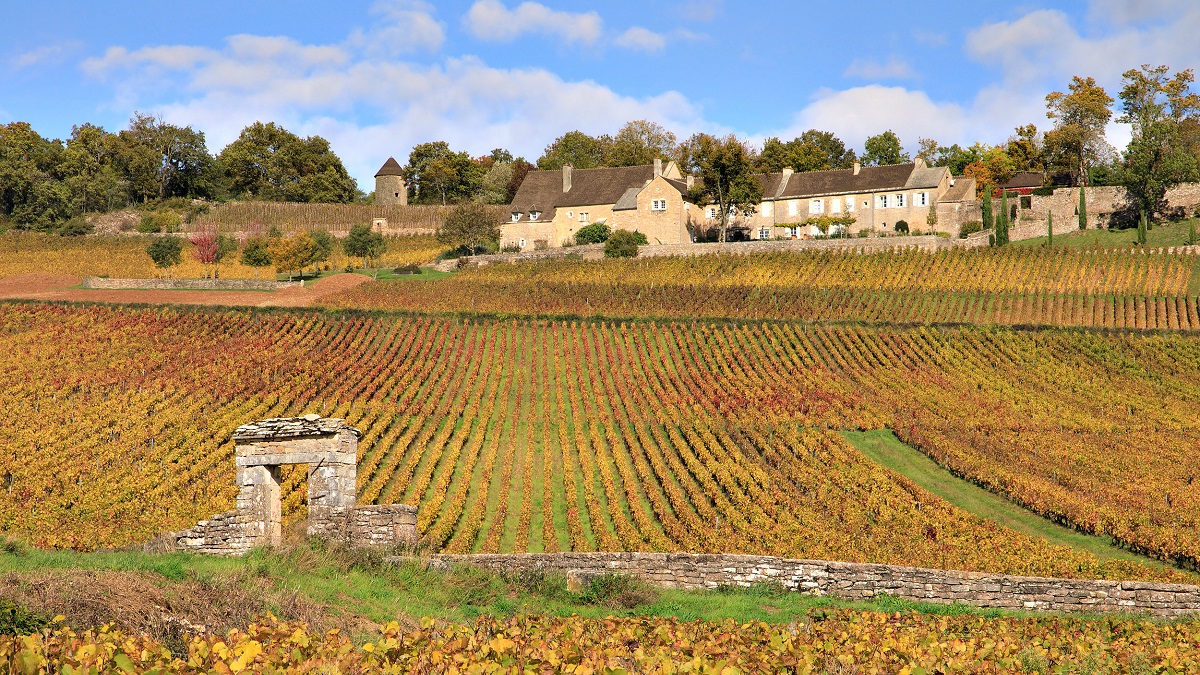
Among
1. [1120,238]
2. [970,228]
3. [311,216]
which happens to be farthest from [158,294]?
[1120,238]

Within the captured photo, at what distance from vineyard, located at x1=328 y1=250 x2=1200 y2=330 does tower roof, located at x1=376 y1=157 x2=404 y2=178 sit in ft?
135

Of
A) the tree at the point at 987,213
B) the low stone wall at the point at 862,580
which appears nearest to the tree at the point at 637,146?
the tree at the point at 987,213

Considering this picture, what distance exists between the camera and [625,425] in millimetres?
34938

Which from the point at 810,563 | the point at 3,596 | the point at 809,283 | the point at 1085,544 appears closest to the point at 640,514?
the point at 810,563

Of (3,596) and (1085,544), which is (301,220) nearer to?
(1085,544)

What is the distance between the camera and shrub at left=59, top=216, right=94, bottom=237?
8494 centimetres

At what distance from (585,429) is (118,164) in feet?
266

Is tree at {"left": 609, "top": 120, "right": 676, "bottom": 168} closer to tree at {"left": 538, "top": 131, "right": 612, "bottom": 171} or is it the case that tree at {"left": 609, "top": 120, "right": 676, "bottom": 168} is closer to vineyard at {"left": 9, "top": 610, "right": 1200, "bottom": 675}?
tree at {"left": 538, "top": 131, "right": 612, "bottom": 171}

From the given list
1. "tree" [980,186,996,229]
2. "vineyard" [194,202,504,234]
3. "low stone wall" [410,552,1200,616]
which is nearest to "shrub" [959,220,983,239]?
"tree" [980,186,996,229]

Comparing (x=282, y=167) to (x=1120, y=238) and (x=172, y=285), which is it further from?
(x=1120, y=238)

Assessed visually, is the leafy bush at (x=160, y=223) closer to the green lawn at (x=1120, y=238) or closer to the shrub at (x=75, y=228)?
the shrub at (x=75, y=228)

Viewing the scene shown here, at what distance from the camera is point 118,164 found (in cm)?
9906

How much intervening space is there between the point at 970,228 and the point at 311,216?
5517cm

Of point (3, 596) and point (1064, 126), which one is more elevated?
point (1064, 126)
